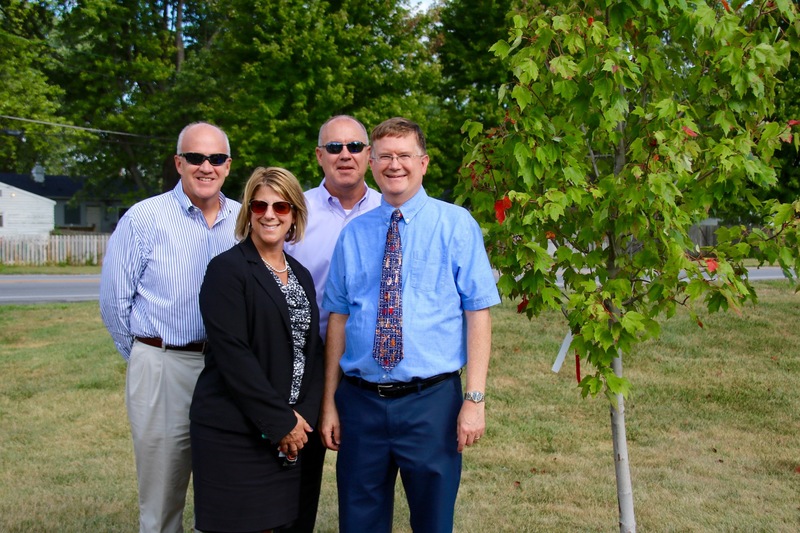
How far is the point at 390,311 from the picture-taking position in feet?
10.6

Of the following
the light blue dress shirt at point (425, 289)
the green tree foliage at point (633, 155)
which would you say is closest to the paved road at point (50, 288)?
the green tree foliage at point (633, 155)

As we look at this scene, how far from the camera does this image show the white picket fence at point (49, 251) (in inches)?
1070

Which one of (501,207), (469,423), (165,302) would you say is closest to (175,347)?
(165,302)

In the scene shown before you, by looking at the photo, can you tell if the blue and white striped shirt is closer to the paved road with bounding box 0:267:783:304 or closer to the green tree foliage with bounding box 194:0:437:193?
the paved road with bounding box 0:267:783:304

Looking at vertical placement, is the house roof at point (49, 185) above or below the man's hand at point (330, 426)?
above

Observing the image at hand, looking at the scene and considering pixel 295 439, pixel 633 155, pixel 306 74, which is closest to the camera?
pixel 295 439

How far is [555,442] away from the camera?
6.68 m

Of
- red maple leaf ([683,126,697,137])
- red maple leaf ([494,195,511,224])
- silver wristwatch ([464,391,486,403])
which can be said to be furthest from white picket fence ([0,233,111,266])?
red maple leaf ([683,126,697,137])

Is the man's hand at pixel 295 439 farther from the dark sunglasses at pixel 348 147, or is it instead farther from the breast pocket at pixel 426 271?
the dark sunglasses at pixel 348 147

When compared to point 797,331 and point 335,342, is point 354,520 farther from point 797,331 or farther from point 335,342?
point 797,331

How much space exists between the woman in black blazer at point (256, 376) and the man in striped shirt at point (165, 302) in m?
0.35

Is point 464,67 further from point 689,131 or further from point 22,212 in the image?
point 689,131

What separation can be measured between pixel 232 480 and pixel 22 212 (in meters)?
42.0

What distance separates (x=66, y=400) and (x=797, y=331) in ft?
30.6
